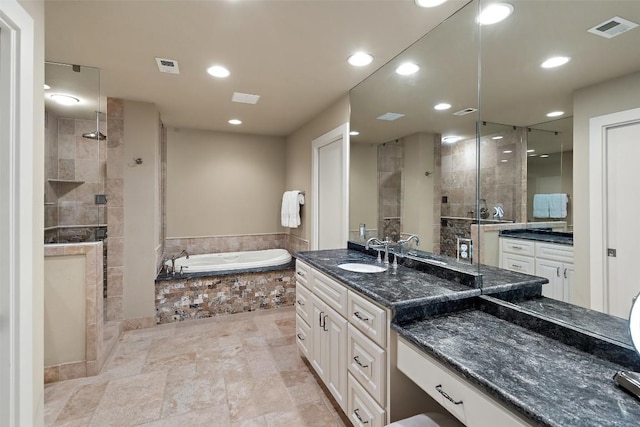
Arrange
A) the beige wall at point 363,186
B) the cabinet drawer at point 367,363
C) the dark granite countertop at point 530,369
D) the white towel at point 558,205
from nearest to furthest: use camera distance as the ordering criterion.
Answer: the dark granite countertop at point 530,369, the white towel at point 558,205, the cabinet drawer at point 367,363, the beige wall at point 363,186

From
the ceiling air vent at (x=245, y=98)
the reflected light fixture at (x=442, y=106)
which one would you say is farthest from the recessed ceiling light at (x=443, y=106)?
the ceiling air vent at (x=245, y=98)

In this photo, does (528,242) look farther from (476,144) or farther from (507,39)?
(507,39)

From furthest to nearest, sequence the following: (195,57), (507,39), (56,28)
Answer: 1. (195,57)
2. (56,28)
3. (507,39)

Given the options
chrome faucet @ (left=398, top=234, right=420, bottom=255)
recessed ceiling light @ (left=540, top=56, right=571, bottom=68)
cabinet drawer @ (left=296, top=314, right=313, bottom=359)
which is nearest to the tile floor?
cabinet drawer @ (left=296, top=314, right=313, bottom=359)

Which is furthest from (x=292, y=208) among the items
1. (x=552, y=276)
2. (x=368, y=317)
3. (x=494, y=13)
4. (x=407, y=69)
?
(x=552, y=276)

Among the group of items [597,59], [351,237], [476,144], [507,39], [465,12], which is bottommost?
[351,237]

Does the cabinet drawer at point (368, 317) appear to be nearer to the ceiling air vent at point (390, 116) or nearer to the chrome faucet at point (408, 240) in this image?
the chrome faucet at point (408, 240)

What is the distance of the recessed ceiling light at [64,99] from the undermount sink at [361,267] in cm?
265

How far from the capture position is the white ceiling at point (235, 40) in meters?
1.70

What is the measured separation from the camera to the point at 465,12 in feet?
5.63

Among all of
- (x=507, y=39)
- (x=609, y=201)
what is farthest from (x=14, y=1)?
(x=609, y=201)

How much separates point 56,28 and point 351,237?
103 inches

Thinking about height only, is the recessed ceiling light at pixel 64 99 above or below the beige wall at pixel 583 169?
above

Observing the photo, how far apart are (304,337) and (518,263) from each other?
5.30ft
